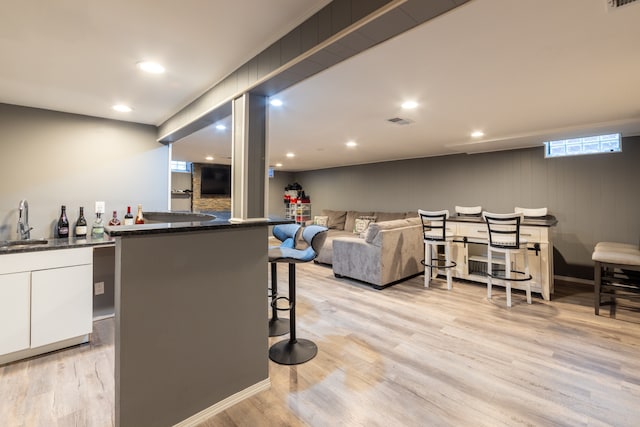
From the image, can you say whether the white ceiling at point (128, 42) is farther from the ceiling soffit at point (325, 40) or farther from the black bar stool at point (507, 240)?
the black bar stool at point (507, 240)

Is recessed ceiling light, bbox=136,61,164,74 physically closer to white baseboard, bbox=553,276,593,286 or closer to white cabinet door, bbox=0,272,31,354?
white cabinet door, bbox=0,272,31,354

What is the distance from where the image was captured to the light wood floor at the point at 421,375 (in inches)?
66.1

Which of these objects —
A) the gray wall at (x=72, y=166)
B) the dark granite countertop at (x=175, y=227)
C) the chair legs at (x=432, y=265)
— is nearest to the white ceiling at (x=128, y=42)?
the gray wall at (x=72, y=166)

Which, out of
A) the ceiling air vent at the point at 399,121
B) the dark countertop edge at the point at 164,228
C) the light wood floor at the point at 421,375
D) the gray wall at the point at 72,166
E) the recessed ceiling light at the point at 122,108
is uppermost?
the ceiling air vent at the point at 399,121

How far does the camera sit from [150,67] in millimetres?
2041

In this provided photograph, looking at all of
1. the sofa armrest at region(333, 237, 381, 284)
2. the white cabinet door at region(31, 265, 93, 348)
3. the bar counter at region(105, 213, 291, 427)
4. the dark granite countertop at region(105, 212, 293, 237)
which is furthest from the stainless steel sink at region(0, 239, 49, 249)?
the sofa armrest at region(333, 237, 381, 284)

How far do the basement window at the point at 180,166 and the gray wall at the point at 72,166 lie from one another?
3.98m

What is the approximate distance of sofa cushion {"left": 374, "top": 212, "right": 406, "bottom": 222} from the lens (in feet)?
21.2

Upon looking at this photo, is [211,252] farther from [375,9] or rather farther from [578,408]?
[578,408]

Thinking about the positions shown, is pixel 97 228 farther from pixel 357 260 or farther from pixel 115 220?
pixel 357 260

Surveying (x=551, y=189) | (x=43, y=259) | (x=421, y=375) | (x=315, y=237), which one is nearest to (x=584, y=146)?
(x=551, y=189)

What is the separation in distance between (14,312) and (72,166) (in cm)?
156

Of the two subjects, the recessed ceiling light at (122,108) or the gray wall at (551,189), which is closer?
the recessed ceiling light at (122,108)

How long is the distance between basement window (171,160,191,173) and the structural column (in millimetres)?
6013
